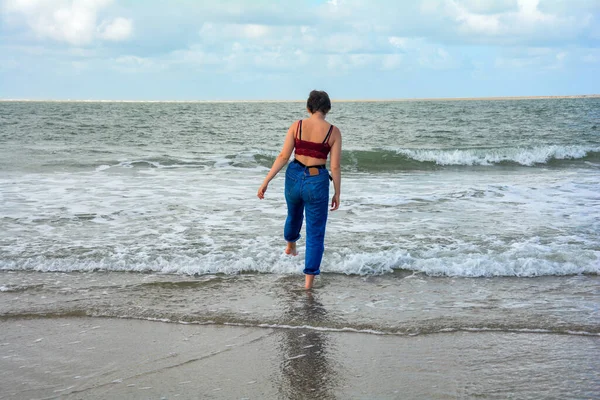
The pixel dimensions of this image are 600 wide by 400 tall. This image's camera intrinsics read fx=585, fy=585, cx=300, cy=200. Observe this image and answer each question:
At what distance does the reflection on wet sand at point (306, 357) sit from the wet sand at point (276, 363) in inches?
0.5

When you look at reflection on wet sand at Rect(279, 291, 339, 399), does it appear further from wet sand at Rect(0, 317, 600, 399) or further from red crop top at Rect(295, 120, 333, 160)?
red crop top at Rect(295, 120, 333, 160)

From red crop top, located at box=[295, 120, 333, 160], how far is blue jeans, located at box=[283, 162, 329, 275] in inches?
5.4

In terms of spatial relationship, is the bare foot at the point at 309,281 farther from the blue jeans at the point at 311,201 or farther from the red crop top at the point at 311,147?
the red crop top at the point at 311,147

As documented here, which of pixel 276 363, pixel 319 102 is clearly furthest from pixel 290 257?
pixel 276 363

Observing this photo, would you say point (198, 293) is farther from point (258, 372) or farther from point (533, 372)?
point (533, 372)

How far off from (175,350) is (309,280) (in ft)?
5.96

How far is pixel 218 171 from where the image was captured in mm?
16047

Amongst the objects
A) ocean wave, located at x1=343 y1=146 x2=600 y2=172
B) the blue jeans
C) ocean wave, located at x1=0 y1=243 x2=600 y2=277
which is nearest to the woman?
the blue jeans

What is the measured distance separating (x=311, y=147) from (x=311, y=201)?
49cm

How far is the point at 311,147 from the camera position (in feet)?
16.9

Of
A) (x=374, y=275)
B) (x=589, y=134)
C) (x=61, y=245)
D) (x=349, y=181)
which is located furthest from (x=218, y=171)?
(x=589, y=134)

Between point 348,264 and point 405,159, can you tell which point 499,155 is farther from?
point 348,264

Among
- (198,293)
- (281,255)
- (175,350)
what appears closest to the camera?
(175,350)

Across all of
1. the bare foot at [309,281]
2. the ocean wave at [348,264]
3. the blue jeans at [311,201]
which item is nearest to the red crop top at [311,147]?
the blue jeans at [311,201]
